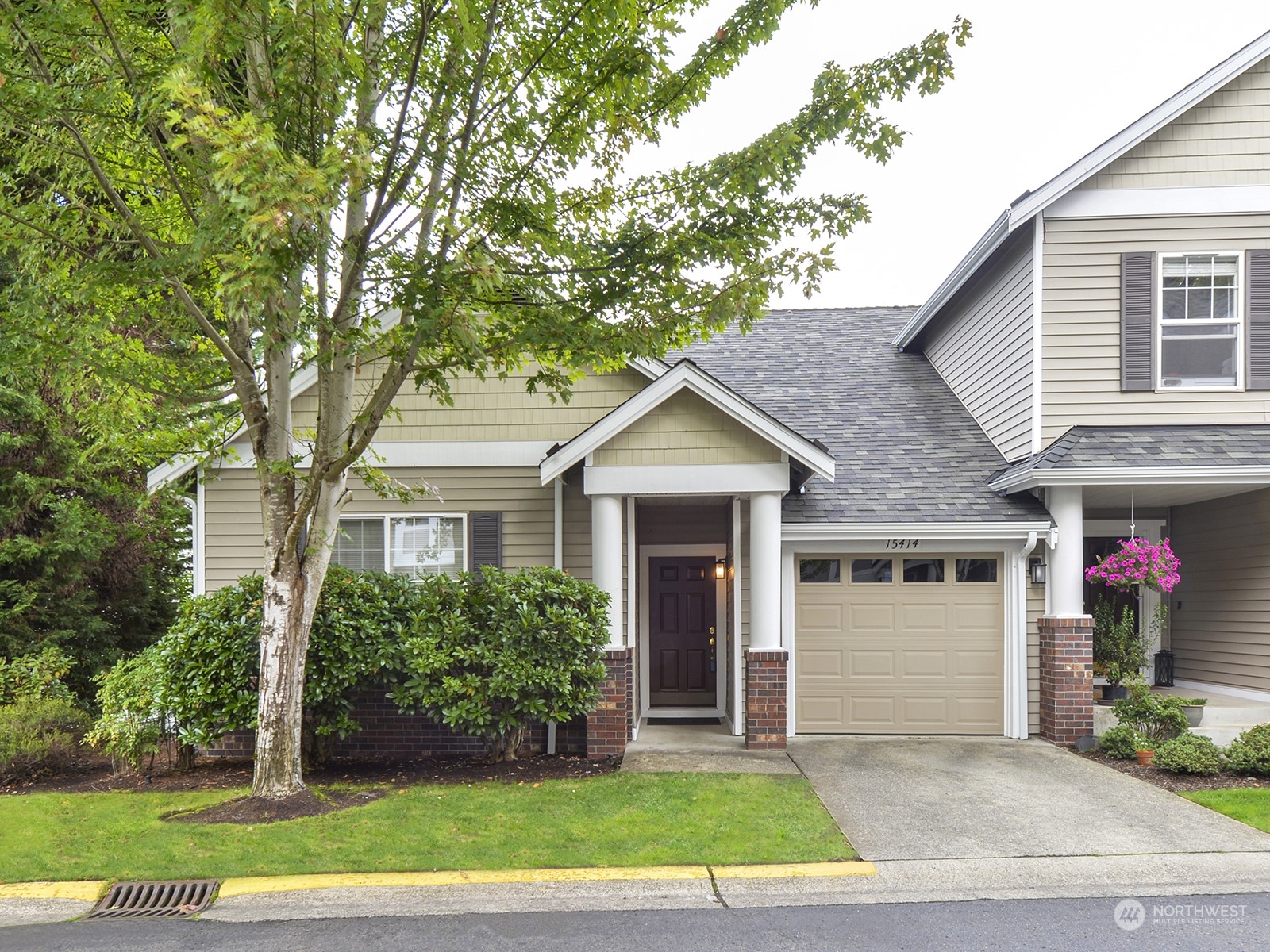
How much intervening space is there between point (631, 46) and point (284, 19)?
2533 millimetres

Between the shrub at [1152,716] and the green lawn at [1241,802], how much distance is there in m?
1.15

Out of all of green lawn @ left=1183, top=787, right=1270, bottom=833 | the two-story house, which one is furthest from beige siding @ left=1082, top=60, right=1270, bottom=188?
green lawn @ left=1183, top=787, right=1270, bottom=833

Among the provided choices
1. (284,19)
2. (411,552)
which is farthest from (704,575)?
(284,19)

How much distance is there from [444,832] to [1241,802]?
21.7ft

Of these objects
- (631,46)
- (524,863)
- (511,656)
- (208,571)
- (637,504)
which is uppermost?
(631,46)

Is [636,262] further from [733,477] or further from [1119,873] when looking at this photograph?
[1119,873]

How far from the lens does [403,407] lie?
32.7 feet

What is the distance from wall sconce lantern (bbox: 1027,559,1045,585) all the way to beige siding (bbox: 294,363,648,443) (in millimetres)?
5049

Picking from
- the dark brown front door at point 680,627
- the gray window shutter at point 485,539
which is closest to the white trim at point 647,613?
the dark brown front door at point 680,627

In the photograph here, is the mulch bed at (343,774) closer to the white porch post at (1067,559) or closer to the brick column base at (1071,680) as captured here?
the brick column base at (1071,680)

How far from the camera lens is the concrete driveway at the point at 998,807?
19.6 ft

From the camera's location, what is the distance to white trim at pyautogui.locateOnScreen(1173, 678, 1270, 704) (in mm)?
9617

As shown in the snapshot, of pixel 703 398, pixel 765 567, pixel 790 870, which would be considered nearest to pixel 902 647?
pixel 765 567

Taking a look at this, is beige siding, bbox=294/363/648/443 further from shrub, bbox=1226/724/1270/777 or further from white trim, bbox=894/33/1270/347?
shrub, bbox=1226/724/1270/777
